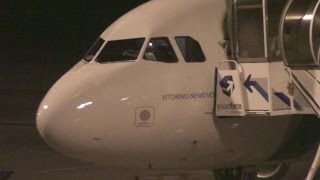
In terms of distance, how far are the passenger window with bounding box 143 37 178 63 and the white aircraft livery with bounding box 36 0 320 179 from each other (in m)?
0.01

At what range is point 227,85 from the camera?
413 inches

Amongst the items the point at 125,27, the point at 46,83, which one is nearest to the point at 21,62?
the point at 46,83

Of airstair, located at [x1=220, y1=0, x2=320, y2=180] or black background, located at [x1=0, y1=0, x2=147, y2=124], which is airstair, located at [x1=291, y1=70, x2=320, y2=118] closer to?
airstair, located at [x1=220, y1=0, x2=320, y2=180]

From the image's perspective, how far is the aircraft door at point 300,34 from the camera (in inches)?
409

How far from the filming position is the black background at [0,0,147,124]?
40.9m

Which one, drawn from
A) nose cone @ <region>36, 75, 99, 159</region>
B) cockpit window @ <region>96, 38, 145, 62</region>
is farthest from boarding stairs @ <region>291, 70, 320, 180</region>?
nose cone @ <region>36, 75, 99, 159</region>

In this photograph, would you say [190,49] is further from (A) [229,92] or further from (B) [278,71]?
(B) [278,71]

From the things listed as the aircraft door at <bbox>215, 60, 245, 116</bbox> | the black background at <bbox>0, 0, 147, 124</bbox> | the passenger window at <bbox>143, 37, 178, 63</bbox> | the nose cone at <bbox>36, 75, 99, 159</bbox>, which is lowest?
the nose cone at <bbox>36, 75, 99, 159</bbox>

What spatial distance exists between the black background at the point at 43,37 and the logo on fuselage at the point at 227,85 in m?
24.3

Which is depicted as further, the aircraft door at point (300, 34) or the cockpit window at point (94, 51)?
the cockpit window at point (94, 51)

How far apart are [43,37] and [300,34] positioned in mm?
50183

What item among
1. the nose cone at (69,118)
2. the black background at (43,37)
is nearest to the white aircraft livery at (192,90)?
the nose cone at (69,118)

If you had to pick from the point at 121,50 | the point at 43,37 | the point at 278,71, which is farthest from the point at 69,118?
the point at 43,37

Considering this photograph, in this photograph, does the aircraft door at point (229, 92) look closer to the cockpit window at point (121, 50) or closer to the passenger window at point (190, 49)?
the passenger window at point (190, 49)
